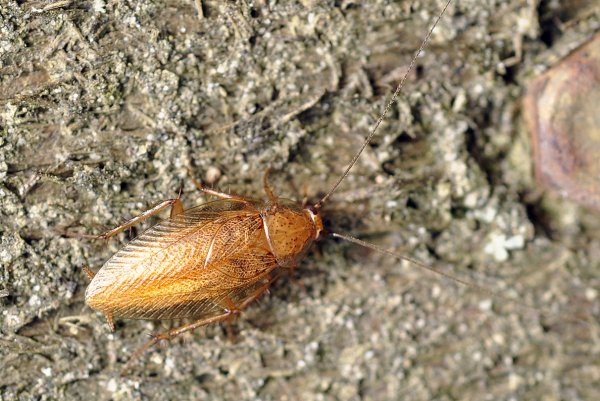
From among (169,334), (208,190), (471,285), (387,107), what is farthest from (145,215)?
(471,285)

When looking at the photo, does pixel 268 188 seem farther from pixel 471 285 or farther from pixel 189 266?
pixel 471 285

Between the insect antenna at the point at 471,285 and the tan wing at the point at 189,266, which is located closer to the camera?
the tan wing at the point at 189,266

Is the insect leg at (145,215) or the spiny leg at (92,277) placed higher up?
the insect leg at (145,215)

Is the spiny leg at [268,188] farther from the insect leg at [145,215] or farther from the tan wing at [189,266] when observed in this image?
the insect leg at [145,215]

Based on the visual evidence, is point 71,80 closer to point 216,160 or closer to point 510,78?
point 216,160

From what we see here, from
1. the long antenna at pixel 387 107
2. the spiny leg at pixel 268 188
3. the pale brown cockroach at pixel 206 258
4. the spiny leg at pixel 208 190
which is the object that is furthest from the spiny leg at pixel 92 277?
the long antenna at pixel 387 107

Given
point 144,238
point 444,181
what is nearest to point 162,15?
point 144,238

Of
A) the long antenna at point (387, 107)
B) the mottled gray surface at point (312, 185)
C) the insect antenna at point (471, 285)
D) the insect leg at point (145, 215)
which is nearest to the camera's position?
the mottled gray surface at point (312, 185)

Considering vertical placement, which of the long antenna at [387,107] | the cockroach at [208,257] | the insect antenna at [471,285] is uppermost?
the long antenna at [387,107]
